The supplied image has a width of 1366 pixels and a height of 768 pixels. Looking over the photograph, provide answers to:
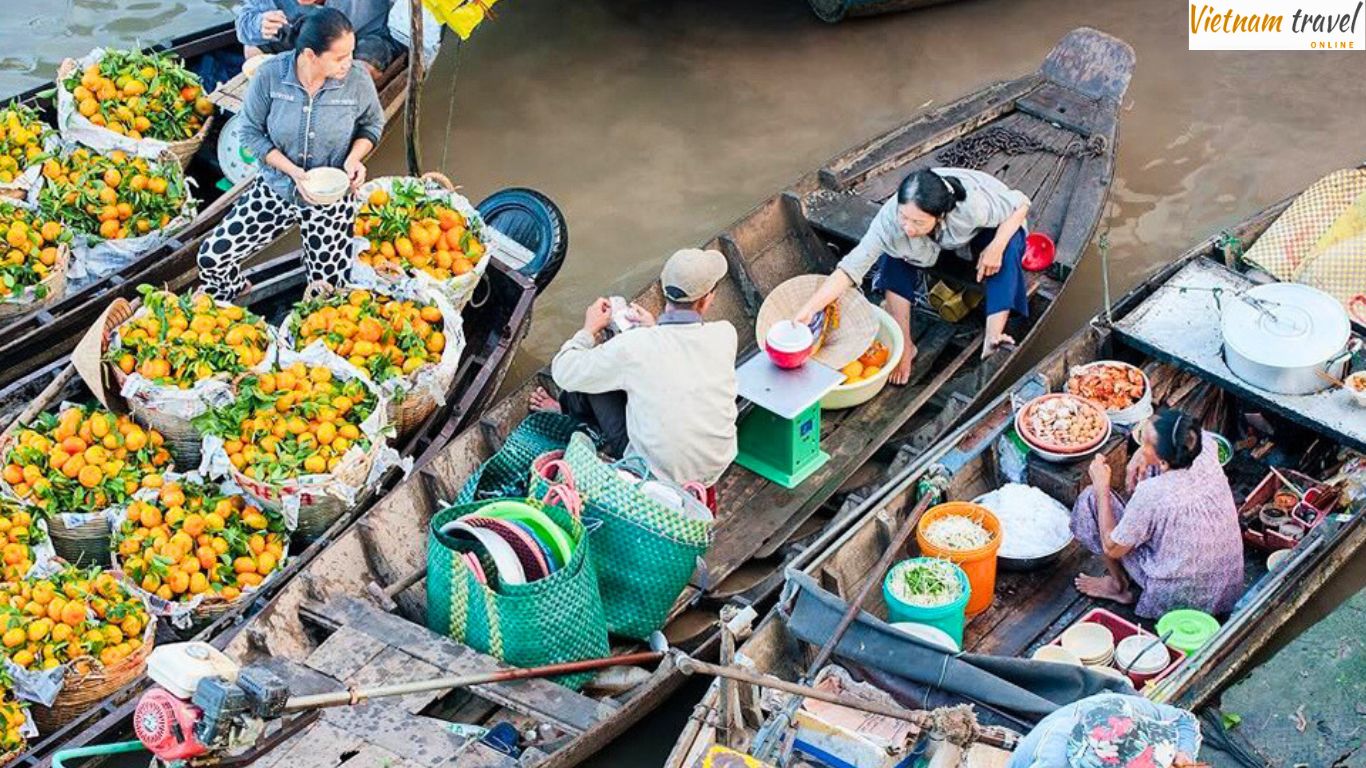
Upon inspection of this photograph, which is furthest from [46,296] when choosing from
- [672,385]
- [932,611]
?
[932,611]

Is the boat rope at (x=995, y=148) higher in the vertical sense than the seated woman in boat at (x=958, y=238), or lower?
lower

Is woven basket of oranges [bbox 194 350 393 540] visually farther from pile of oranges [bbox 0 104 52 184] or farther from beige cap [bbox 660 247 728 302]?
pile of oranges [bbox 0 104 52 184]

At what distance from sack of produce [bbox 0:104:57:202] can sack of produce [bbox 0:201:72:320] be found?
8.8 inches

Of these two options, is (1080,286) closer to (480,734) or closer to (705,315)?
(705,315)

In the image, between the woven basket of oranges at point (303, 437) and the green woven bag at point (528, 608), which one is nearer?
the green woven bag at point (528, 608)

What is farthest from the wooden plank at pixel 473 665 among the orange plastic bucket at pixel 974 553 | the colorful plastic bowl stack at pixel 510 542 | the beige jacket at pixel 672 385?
the orange plastic bucket at pixel 974 553

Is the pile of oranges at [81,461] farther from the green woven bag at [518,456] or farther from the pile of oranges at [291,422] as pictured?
the green woven bag at [518,456]

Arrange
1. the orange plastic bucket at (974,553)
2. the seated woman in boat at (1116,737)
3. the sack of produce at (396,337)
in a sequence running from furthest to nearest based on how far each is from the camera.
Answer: the sack of produce at (396,337), the orange plastic bucket at (974,553), the seated woman in boat at (1116,737)

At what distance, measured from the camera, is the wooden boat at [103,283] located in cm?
686

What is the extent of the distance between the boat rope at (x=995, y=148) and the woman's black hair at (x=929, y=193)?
55.2 inches

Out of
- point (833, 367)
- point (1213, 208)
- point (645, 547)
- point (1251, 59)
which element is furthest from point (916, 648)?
point (1251, 59)

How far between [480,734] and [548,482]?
842mm

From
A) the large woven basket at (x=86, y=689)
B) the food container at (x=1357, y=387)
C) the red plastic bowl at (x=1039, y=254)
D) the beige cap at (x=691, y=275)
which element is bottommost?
the large woven basket at (x=86, y=689)

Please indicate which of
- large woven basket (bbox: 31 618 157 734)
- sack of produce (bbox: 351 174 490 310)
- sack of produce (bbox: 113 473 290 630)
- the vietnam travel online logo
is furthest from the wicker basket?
the vietnam travel online logo
